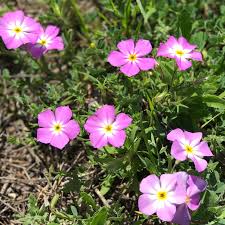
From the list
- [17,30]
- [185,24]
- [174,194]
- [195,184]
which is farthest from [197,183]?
[17,30]

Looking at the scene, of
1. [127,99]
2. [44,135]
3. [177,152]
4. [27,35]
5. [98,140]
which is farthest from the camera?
[27,35]

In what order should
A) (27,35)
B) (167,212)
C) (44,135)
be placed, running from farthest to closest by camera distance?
1. (27,35)
2. (44,135)
3. (167,212)

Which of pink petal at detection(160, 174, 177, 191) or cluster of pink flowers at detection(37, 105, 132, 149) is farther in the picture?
cluster of pink flowers at detection(37, 105, 132, 149)

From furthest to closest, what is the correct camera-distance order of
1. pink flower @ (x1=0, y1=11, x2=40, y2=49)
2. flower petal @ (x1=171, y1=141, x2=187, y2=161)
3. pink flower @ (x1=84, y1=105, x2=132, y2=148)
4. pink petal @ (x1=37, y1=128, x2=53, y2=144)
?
pink flower @ (x1=0, y1=11, x2=40, y2=49), pink petal @ (x1=37, y1=128, x2=53, y2=144), pink flower @ (x1=84, y1=105, x2=132, y2=148), flower petal @ (x1=171, y1=141, x2=187, y2=161)

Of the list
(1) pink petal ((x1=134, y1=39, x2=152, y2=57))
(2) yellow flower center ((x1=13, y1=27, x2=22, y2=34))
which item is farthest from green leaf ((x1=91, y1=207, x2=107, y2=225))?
(2) yellow flower center ((x1=13, y1=27, x2=22, y2=34))

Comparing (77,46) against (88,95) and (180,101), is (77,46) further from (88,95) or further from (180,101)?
(180,101)

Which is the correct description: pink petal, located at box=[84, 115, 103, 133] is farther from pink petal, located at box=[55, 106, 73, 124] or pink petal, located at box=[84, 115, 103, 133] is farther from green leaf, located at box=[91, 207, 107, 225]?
green leaf, located at box=[91, 207, 107, 225]

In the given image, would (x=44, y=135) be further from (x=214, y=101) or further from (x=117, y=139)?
(x=214, y=101)

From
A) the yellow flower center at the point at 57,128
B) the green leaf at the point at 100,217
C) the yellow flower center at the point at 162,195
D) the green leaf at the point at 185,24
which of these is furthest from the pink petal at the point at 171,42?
the green leaf at the point at 100,217
